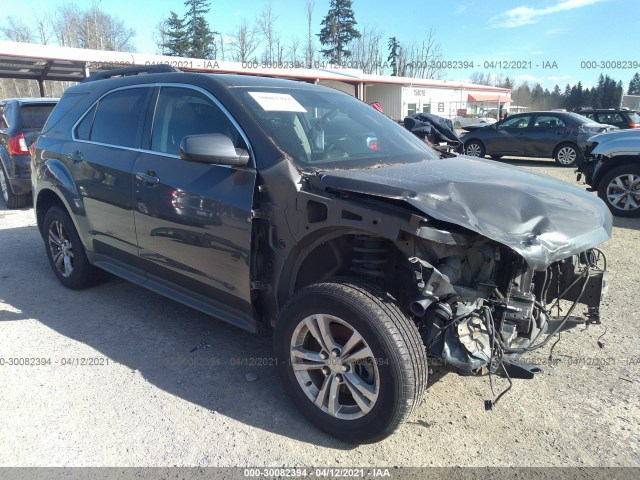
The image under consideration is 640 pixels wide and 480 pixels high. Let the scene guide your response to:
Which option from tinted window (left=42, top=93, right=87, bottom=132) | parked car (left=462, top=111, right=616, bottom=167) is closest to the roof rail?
tinted window (left=42, top=93, right=87, bottom=132)

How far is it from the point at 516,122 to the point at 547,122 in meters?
0.95

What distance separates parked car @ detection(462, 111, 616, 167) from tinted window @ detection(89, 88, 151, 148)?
1319cm

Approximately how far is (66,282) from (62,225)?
1.91 ft

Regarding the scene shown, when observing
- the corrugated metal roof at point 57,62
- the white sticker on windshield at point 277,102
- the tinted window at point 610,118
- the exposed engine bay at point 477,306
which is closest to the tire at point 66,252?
the white sticker on windshield at point 277,102

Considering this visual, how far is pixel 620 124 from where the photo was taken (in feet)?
55.2

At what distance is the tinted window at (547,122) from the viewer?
1449 centimetres

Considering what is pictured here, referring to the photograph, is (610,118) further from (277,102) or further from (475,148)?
(277,102)

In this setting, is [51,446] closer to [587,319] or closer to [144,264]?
[144,264]

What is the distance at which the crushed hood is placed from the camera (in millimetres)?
2383

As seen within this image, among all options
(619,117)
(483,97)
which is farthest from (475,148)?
(483,97)

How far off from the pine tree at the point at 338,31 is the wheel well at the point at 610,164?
59229 millimetres

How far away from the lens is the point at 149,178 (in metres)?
3.51

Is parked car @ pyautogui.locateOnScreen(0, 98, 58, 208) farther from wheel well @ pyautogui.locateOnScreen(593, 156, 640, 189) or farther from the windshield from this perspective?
wheel well @ pyautogui.locateOnScreen(593, 156, 640, 189)

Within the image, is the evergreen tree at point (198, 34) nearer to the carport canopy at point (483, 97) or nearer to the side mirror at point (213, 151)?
the carport canopy at point (483, 97)
